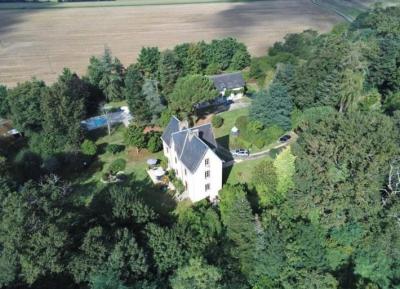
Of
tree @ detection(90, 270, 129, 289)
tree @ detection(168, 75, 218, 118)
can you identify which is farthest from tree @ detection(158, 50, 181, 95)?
tree @ detection(90, 270, 129, 289)

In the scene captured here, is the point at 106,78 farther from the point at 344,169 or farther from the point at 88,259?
the point at 344,169

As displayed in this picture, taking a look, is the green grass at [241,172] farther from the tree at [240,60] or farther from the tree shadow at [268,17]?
the tree shadow at [268,17]

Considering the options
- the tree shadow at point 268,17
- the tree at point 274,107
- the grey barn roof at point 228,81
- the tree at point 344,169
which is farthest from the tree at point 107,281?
the tree shadow at point 268,17

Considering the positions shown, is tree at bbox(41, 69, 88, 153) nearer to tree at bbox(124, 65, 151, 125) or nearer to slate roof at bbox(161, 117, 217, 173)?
tree at bbox(124, 65, 151, 125)

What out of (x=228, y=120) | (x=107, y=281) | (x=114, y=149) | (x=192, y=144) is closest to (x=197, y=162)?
(x=192, y=144)

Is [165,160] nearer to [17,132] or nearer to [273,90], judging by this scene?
[273,90]

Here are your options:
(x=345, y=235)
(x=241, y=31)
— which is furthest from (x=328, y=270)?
(x=241, y=31)
